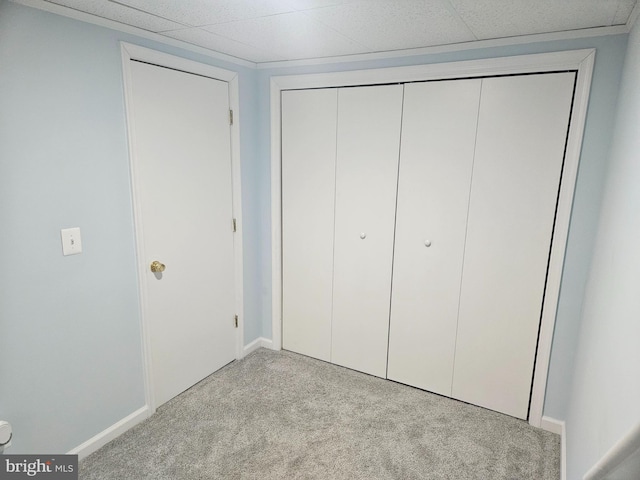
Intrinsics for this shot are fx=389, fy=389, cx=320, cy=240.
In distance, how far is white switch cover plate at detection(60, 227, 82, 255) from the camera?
5.94 feet

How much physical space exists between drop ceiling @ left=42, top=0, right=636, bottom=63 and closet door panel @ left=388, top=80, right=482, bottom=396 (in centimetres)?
37

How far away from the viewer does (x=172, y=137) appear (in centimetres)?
228

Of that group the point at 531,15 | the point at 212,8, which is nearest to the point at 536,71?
the point at 531,15

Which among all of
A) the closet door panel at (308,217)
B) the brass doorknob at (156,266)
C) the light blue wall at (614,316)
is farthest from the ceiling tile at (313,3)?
the brass doorknob at (156,266)

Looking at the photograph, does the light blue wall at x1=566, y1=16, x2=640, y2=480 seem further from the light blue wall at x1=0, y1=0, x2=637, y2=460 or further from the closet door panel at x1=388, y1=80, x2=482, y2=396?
the closet door panel at x1=388, y1=80, x2=482, y2=396

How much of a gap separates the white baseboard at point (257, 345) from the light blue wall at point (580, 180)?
199cm

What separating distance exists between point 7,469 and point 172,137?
1.76m

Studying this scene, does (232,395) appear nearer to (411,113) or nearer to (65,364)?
(65,364)

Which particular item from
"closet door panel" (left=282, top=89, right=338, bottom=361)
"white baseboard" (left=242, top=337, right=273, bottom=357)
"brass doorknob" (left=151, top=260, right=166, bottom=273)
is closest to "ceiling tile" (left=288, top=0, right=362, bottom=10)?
"closet door panel" (left=282, top=89, right=338, bottom=361)

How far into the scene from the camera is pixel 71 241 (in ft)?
6.04

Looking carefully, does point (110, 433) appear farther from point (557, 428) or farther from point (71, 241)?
point (557, 428)

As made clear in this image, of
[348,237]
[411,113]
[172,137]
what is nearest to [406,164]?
[411,113]

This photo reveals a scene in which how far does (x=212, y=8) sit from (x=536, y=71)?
163cm

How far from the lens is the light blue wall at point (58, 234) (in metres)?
1.61
